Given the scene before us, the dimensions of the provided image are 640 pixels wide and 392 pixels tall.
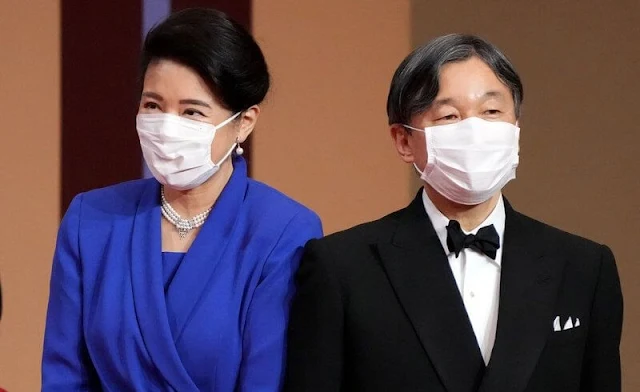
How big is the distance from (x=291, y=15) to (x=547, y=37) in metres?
0.74

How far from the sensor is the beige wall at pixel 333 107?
369cm

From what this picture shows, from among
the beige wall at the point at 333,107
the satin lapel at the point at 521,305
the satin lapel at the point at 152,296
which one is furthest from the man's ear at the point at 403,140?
the beige wall at the point at 333,107

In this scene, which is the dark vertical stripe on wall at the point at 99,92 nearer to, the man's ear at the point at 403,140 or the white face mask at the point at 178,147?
the white face mask at the point at 178,147

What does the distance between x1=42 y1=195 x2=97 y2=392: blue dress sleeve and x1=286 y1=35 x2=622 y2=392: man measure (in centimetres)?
39

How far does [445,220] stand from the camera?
7.35 ft

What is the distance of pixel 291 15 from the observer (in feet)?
12.1

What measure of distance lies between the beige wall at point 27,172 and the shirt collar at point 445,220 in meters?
1.66

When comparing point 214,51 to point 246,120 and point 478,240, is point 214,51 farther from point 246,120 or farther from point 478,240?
→ point 478,240

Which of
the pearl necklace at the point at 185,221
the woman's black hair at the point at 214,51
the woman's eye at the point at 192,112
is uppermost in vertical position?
the woman's black hair at the point at 214,51

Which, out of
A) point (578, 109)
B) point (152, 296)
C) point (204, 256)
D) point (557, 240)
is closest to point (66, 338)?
point (152, 296)

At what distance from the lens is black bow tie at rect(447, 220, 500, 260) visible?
2.18m

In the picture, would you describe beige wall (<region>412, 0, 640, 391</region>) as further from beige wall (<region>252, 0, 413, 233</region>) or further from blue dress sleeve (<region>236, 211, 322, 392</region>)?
blue dress sleeve (<region>236, 211, 322, 392</region>)

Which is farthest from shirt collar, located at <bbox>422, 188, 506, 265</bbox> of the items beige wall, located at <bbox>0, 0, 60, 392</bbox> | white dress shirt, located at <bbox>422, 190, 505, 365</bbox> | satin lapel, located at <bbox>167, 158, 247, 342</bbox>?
beige wall, located at <bbox>0, 0, 60, 392</bbox>

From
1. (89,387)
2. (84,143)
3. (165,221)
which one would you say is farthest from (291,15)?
(89,387)
